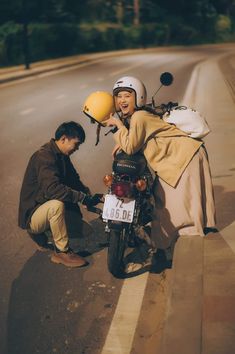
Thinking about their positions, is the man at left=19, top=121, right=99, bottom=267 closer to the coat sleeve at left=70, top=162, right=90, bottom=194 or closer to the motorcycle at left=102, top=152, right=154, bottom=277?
the coat sleeve at left=70, top=162, right=90, bottom=194

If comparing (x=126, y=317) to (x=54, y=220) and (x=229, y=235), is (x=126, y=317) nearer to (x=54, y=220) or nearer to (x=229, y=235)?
(x=54, y=220)

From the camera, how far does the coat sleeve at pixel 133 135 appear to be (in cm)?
491

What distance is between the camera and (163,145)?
5.11m

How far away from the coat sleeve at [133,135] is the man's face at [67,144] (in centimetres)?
58

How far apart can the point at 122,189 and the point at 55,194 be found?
766 millimetres

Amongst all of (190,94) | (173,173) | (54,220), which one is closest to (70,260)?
(54,220)

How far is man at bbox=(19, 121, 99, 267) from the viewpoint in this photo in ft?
17.5

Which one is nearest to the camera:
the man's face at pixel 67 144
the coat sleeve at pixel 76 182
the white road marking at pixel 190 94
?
the man's face at pixel 67 144

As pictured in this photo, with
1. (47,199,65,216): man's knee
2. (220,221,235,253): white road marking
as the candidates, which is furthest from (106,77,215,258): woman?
(47,199,65,216): man's knee

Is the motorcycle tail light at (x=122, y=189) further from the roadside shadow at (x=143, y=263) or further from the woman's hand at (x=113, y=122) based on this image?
the roadside shadow at (x=143, y=263)

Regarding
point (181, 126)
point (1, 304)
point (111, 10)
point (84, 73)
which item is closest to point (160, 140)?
point (181, 126)

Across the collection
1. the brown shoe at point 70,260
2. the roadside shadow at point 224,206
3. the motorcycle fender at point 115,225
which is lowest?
the roadside shadow at point 224,206

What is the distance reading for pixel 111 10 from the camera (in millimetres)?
64688

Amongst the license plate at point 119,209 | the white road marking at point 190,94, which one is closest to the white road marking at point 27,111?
the white road marking at point 190,94
